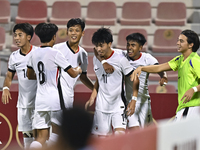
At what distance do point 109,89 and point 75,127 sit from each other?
3.01m

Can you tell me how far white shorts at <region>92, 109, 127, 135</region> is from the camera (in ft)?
14.2

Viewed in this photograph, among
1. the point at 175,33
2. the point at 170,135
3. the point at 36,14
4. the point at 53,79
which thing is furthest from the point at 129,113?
the point at 36,14

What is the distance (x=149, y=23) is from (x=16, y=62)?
415 cm

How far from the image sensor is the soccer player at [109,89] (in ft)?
14.2

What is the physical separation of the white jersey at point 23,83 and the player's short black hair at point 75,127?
3.30 meters

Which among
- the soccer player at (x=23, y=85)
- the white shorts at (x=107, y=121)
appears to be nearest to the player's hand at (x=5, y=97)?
the soccer player at (x=23, y=85)

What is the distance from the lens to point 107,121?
14.4ft

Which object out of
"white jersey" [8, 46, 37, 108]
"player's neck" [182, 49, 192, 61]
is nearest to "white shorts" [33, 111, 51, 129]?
"white jersey" [8, 46, 37, 108]

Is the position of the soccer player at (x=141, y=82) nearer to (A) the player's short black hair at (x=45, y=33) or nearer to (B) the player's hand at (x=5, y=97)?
(A) the player's short black hair at (x=45, y=33)

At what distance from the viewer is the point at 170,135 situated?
1559mm

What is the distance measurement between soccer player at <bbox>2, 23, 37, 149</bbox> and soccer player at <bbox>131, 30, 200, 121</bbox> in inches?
56.5

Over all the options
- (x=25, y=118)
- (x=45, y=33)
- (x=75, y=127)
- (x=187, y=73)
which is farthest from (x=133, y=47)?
(x=75, y=127)

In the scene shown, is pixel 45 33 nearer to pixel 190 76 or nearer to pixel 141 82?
pixel 141 82

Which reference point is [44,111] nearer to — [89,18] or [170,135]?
[170,135]
